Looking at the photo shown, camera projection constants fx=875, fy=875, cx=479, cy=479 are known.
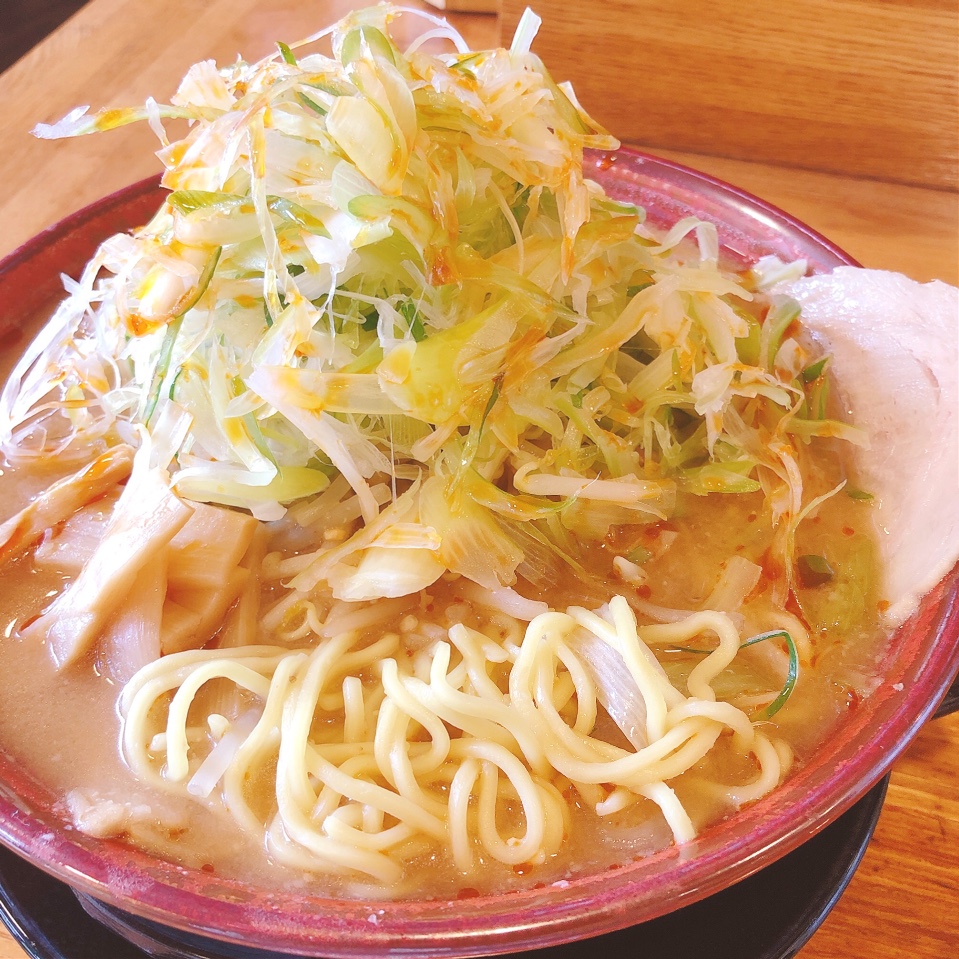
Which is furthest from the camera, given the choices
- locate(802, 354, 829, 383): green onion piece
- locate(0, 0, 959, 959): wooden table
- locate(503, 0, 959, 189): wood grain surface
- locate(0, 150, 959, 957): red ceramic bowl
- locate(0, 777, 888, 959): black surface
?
locate(503, 0, 959, 189): wood grain surface

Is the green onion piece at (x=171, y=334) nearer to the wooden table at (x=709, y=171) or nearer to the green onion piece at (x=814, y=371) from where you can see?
the wooden table at (x=709, y=171)

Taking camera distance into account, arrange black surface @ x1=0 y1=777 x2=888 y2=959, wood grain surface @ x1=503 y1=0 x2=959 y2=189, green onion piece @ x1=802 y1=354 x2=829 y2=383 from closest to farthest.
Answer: black surface @ x1=0 y1=777 x2=888 y2=959, green onion piece @ x1=802 y1=354 x2=829 y2=383, wood grain surface @ x1=503 y1=0 x2=959 y2=189

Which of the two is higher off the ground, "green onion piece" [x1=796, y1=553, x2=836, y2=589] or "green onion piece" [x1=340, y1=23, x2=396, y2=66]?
"green onion piece" [x1=340, y1=23, x2=396, y2=66]

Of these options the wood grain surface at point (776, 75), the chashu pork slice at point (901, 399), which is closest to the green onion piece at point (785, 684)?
the chashu pork slice at point (901, 399)

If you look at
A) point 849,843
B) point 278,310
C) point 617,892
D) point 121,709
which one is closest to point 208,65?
point 278,310

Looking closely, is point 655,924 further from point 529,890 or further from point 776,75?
point 776,75

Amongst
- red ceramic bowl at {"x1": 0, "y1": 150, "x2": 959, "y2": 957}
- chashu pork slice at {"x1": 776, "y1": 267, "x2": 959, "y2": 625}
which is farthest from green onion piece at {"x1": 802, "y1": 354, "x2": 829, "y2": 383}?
red ceramic bowl at {"x1": 0, "y1": 150, "x2": 959, "y2": 957}

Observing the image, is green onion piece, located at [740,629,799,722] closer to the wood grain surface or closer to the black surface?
the black surface

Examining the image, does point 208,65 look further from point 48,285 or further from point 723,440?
point 723,440
